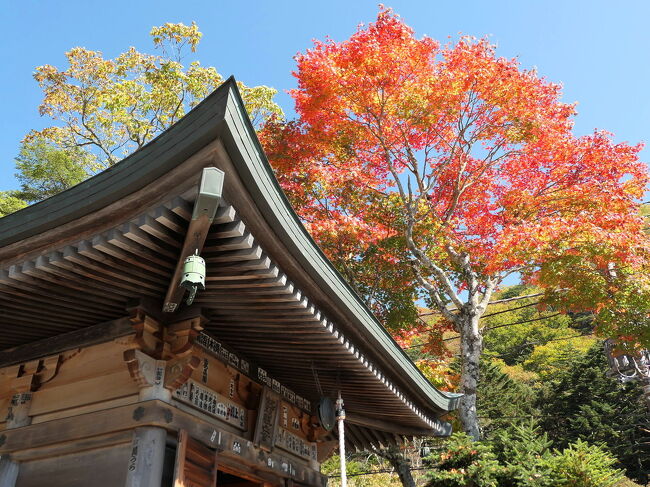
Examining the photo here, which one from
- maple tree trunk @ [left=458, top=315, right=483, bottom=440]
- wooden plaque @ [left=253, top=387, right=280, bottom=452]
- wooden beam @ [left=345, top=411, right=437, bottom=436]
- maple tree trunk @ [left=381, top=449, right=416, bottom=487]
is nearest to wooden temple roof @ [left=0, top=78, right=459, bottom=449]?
wooden plaque @ [left=253, top=387, right=280, bottom=452]

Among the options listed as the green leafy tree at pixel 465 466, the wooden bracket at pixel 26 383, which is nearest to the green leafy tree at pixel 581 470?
the green leafy tree at pixel 465 466

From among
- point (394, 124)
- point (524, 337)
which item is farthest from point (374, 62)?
point (524, 337)

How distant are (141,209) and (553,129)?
46.2 ft

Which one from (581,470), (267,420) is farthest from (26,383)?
(581,470)

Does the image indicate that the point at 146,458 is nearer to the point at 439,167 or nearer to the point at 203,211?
the point at 203,211

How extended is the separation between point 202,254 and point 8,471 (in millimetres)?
3687

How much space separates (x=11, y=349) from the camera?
21.6ft

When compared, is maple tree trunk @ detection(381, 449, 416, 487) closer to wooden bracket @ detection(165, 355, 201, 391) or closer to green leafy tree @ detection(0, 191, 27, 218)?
wooden bracket @ detection(165, 355, 201, 391)

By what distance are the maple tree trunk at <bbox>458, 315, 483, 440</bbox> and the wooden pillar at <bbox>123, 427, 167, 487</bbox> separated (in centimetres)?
811

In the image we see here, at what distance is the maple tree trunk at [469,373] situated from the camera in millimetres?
11781

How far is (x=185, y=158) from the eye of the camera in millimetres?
3867

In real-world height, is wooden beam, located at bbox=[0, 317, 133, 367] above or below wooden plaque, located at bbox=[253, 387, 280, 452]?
above

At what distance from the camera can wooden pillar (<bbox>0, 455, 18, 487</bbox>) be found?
→ 19.2 feet

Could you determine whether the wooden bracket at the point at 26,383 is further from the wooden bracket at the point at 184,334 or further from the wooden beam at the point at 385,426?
the wooden beam at the point at 385,426
